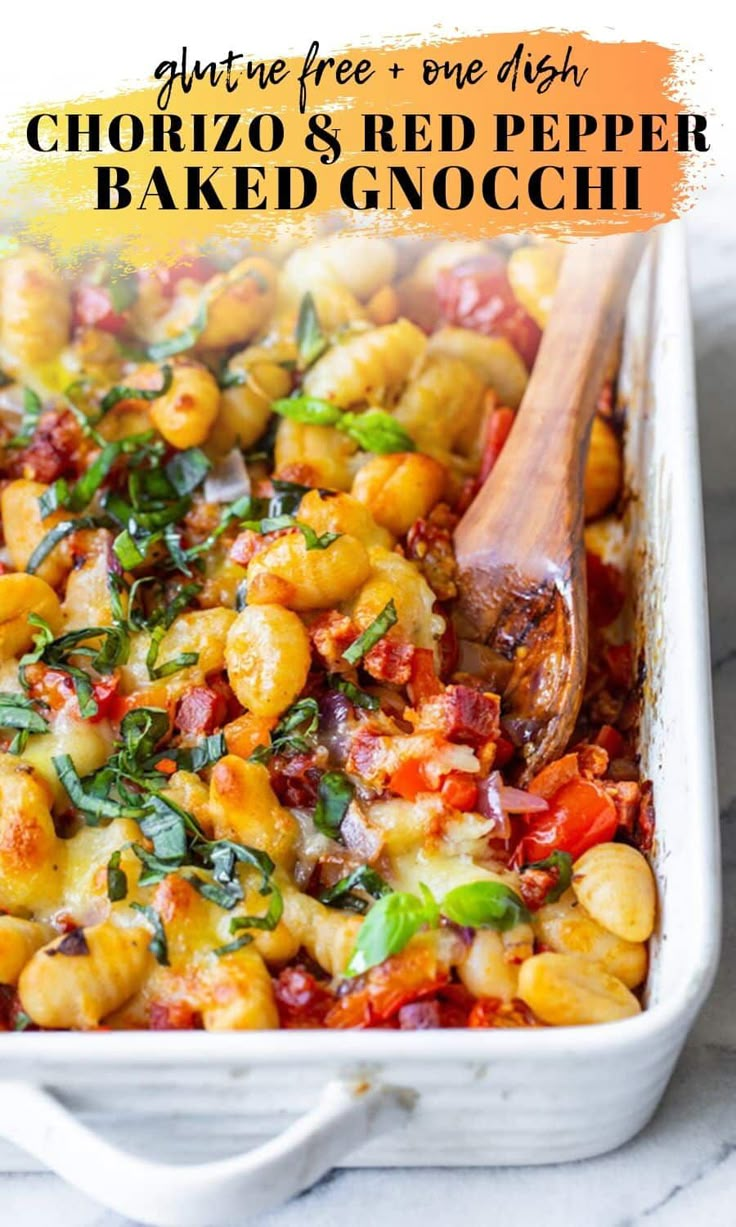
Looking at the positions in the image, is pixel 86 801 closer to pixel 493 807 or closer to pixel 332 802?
pixel 332 802

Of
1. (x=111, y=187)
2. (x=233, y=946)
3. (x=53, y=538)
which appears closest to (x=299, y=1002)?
(x=233, y=946)

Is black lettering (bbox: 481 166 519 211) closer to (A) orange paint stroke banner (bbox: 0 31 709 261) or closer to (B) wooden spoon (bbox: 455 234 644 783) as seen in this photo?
(A) orange paint stroke banner (bbox: 0 31 709 261)

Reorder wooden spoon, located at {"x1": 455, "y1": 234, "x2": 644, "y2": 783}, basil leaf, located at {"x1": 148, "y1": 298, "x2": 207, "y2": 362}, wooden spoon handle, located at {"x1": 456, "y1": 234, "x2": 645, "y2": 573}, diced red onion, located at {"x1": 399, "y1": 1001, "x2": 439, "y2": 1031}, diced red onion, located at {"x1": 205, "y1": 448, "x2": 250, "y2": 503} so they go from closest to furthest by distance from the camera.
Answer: diced red onion, located at {"x1": 399, "y1": 1001, "x2": 439, "y2": 1031} < wooden spoon, located at {"x1": 455, "y1": 234, "x2": 644, "y2": 783} < wooden spoon handle, located at {"x1": 456, "y1": 234, "x2": 645, "y2": 573} < diced red onion, located at {"x1": 205, "y1": 448, "x2": 250, "y2": 503} < basil leaf, located at {"x1": 148, "y1": 298, "x2": 207, "y2": 362}

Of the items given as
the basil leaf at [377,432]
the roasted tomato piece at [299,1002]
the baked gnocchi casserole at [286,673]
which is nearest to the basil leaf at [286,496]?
the baked gnocchi casserole at [286,673]

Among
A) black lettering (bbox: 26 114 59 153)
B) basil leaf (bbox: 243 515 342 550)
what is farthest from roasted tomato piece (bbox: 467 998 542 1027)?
black lettering (bbox: 26 114 59 153)

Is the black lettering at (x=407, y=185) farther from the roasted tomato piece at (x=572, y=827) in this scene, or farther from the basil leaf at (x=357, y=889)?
the basil leaf at (x=357, y=889)
